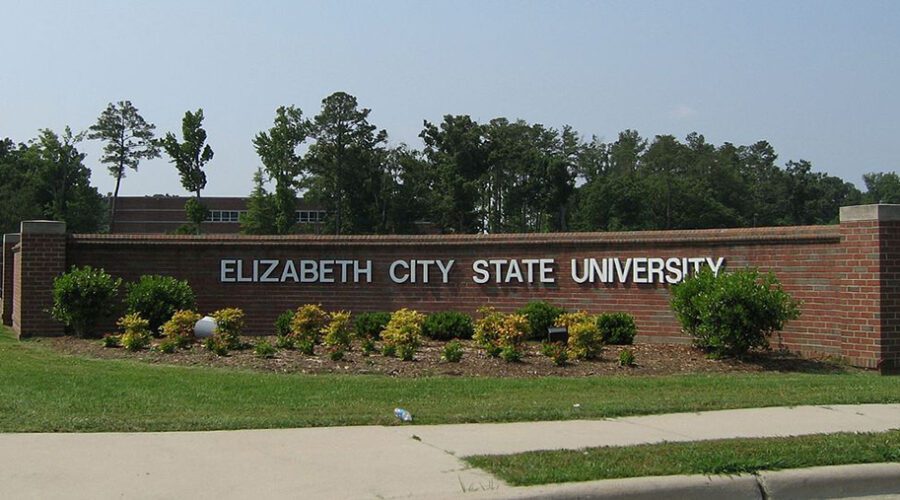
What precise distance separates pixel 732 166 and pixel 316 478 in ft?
307

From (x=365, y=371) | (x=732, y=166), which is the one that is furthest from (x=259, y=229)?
(x=365, y=371)

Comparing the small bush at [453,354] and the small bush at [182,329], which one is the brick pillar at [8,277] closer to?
the small bush at [182,329]

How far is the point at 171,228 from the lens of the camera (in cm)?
10919

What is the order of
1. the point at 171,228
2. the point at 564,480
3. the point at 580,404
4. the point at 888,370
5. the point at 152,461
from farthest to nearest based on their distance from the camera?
the point at 171,228, the point at 888,370, the point at 580,404, the point at 152,461, the point at 564,480

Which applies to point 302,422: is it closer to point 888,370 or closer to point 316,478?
point 316,478

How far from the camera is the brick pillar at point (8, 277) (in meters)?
21.8

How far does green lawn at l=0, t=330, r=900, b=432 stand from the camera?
29.3 feet

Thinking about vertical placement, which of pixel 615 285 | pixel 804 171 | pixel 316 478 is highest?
pixel 804 171

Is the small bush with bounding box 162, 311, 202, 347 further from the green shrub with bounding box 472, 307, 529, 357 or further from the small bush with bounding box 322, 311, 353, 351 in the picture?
the green shrub with bounding box 472, 307, 529, 357

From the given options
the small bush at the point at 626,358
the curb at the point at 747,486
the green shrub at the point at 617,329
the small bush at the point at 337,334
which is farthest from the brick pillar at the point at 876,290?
the small bush at the point at 337,334

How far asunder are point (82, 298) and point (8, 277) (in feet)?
24.2

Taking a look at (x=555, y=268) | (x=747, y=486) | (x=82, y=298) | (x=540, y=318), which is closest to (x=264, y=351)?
(x=82, y=298)

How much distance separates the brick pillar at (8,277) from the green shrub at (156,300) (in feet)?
19.6

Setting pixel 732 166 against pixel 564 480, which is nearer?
pixel 564 480
